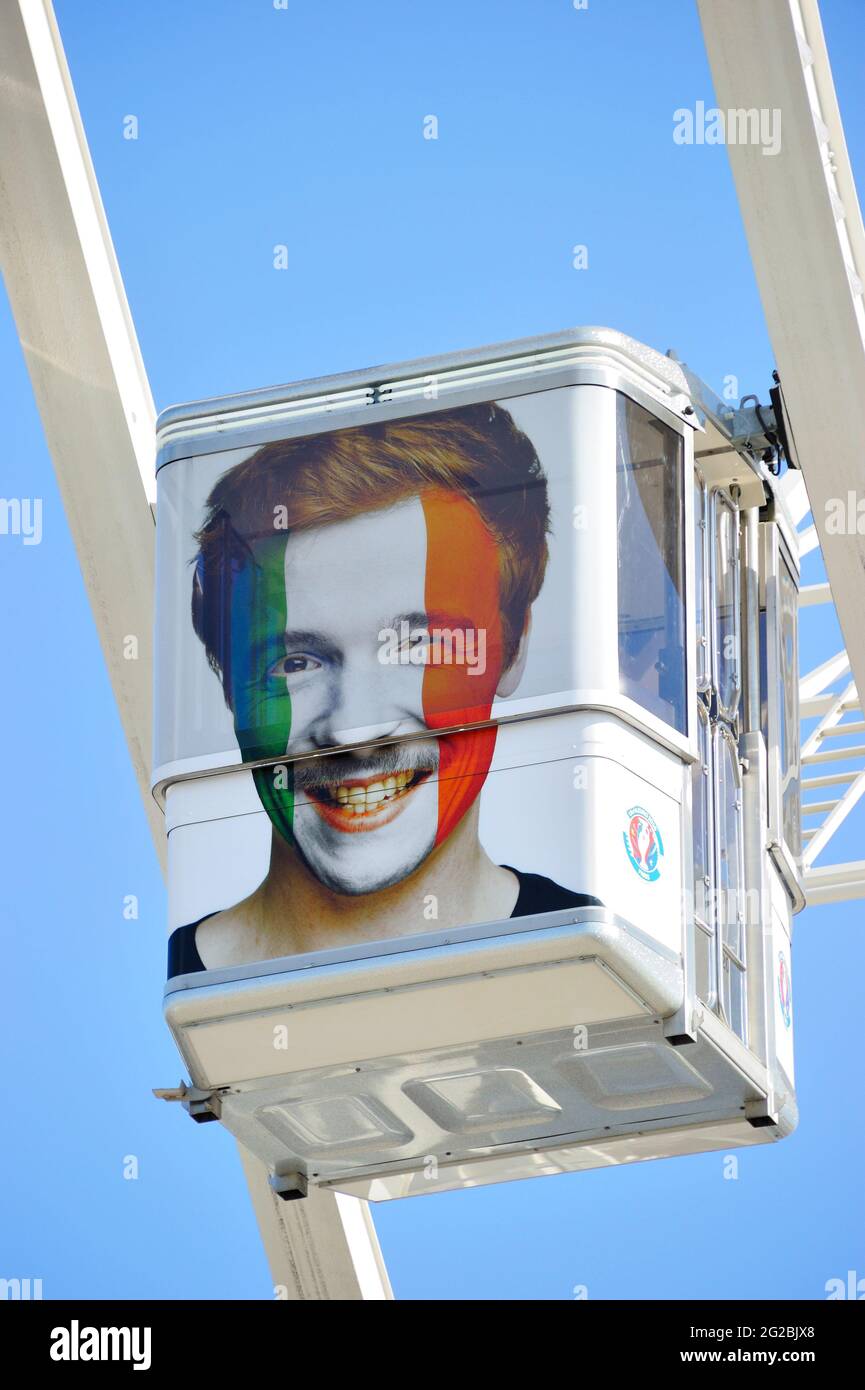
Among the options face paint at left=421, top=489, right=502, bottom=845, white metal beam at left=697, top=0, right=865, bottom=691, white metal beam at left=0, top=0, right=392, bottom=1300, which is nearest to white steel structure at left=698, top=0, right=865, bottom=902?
white metal beam at left=697, top=0, right=865, bottom=691

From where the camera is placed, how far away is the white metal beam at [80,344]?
12.1 meters

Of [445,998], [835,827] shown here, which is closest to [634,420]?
[445,998]

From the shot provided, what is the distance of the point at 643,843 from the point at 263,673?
1.39m

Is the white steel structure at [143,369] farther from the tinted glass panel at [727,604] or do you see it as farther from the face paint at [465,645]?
the face paint at [465,645]

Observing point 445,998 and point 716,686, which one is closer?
point 445,998

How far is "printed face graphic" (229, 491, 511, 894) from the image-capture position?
10.6m

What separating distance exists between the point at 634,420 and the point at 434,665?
1062 mm

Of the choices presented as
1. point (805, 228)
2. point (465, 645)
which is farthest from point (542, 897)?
point (805, 228)

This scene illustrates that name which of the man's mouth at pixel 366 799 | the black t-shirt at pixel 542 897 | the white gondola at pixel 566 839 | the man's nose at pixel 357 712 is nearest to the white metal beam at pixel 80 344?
the white gondola at pixel 566 839

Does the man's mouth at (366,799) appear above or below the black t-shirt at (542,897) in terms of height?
above

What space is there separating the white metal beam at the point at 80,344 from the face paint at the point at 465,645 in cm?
194

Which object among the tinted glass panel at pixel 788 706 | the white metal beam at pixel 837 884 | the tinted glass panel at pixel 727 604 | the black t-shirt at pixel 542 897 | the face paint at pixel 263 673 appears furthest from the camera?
the white metal beam at pixel 837 884

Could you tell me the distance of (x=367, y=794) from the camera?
10688 mm
